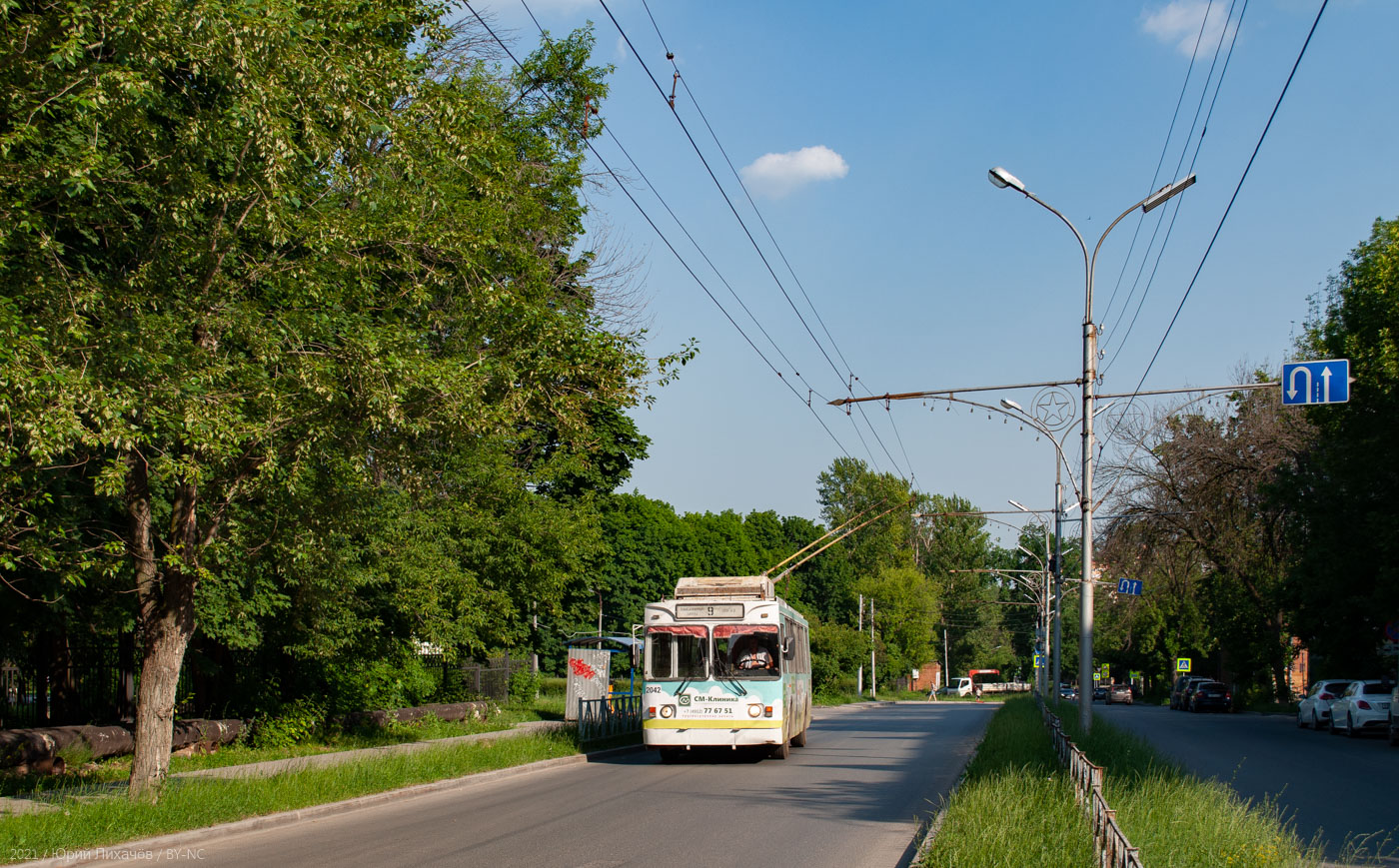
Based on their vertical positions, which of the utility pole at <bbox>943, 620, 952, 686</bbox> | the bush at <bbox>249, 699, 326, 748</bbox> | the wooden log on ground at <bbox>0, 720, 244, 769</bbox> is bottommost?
the utility pole at <bbox>943, 620, 952, 686</bbox>

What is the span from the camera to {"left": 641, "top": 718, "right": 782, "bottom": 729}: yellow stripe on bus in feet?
67.8

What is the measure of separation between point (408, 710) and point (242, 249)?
48.3 ft

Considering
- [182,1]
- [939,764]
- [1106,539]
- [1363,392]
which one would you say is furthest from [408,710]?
[1106,539]

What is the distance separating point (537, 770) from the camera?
19.6 m

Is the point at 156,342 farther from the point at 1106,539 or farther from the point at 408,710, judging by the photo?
the point at 1106,539

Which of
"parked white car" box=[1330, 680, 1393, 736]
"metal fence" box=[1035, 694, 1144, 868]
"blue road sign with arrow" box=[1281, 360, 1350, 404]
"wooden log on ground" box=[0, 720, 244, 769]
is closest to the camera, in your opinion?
"metal fence" box=[1035, 694, 1144, 868]

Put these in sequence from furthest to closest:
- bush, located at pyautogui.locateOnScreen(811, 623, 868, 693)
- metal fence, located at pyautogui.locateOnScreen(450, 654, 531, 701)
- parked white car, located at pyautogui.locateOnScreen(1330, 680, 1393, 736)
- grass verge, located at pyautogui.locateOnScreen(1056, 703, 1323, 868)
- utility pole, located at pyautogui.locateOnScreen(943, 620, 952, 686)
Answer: utility pole, located at pyautogui.locateOnScreen(943, 620, 952, 686) → bush, located at pyautogui.locateOnScreen(811, 623, 868, 693) → metal fence, located at pyautogui.locateOnScreen(450, 654, 531, 701) → parked white car, located at pyautogui.locateOnScreen(1330, 680, 1393, 736) → grass verge, located at pyautogui.locateOnScreen(1056, 703, 1323, 868)

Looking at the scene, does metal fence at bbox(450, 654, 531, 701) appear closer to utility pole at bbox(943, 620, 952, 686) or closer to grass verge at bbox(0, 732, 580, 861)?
grass verge at bbox(0, 732, 580, 861)

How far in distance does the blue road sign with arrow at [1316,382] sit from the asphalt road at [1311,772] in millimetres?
6087

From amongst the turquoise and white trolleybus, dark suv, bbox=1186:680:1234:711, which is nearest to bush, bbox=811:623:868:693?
dark suv, bbox=1186:680:1234:711

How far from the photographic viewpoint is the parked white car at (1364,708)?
31.0 meters

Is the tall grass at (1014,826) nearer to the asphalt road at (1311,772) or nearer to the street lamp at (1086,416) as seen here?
the asphalt road at (1311,772)

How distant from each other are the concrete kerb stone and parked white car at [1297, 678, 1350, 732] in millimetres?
26281

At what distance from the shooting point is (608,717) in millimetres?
25656
